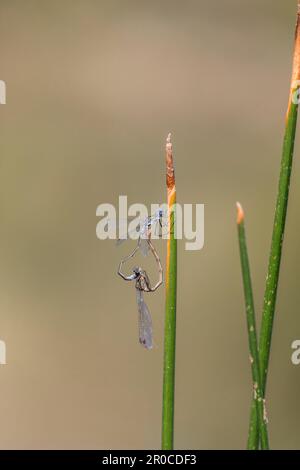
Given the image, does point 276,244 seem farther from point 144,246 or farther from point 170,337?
point 144,246

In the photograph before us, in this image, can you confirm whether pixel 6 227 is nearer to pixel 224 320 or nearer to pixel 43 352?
pixel 43 352

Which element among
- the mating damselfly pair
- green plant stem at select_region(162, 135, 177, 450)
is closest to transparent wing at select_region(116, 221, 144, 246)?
the mating damselfly pair

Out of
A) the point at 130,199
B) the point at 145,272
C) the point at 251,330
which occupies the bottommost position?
the point at 251,330

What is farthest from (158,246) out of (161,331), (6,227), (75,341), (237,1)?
(237,1)

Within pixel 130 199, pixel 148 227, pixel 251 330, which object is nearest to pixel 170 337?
pixel 251 330

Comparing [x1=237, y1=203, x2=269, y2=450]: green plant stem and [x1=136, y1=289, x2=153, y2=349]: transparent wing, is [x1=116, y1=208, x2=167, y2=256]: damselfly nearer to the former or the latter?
[x1=136, y1=289, x2=153, y2=349]: transparent wing

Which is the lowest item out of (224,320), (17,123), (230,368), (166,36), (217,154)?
(230,368)
